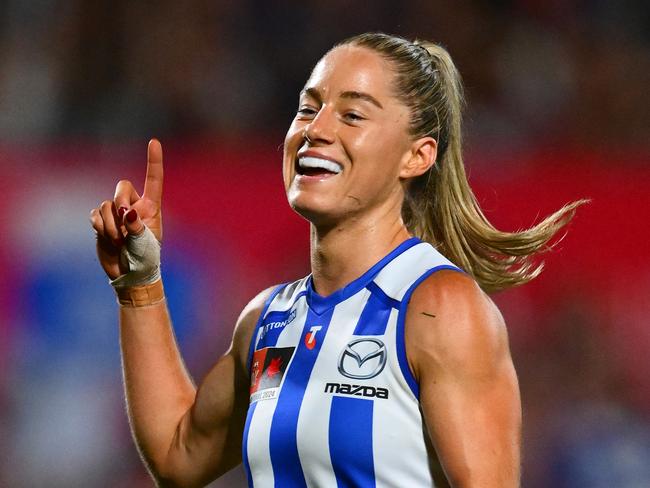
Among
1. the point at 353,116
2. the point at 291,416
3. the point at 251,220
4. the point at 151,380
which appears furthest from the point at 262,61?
the point at 291,416

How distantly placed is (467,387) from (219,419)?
2.54ft

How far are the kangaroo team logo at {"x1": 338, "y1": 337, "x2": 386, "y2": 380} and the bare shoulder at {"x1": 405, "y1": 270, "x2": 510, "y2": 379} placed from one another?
65 millimetres

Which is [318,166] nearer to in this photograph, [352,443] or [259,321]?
[259,321]

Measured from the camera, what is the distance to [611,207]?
5.05 m

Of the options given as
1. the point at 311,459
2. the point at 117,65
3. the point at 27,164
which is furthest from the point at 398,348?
the point at 117,65

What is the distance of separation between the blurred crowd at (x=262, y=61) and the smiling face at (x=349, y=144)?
2.97m

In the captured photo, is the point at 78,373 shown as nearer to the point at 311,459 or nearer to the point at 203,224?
the point at 203,224

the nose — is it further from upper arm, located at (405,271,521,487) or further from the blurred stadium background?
the blurred stadium background

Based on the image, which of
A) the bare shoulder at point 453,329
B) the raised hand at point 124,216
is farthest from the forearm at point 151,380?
the bare shoulder at point 453,329

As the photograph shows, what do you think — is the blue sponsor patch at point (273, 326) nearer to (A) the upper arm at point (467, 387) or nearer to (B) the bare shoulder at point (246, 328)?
(B) the bare shoulder at point (246, 328)

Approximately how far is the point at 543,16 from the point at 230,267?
2.12 m

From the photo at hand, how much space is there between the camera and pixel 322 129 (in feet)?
7.89

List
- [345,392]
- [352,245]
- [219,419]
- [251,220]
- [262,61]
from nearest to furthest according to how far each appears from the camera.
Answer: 1. [345,392]
2. [352,245]
3. [219,419]
4. [251,220]
5. [262,61]

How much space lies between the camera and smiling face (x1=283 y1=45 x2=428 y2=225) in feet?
7.86
